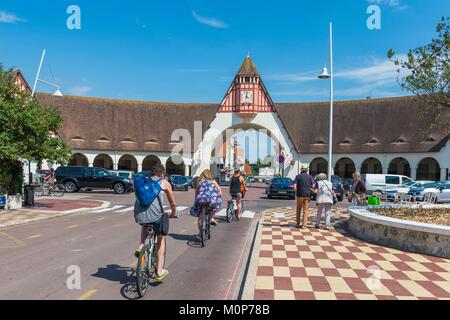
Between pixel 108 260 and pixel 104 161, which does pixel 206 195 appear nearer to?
pixel 108 260

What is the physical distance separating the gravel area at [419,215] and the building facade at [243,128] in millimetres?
32679

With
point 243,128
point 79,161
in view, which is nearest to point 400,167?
point 243,128

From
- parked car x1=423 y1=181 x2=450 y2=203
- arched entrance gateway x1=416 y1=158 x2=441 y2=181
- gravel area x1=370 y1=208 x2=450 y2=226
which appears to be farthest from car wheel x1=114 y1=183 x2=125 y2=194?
arched entrance gateway x1=416 y1=158 x2=441 y2=181

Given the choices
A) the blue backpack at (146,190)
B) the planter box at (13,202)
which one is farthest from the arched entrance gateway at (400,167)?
the blue backpack at (146,190)

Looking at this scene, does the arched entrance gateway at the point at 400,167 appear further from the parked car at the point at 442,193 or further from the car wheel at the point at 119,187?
the car wheel at the point at 119,187

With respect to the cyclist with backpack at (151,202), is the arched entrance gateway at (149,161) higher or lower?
higher

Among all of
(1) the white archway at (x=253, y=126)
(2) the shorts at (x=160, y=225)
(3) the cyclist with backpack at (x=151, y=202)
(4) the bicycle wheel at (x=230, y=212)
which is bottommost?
(4) the bicycle wheel at (x=230, y=212)

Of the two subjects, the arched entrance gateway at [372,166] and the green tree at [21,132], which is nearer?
the green tree at [21,132]

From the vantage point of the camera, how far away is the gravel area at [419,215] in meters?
9.73

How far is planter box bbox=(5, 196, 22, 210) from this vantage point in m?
15.9

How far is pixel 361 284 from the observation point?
19.8 feet

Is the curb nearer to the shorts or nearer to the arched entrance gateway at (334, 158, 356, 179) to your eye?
the shorts

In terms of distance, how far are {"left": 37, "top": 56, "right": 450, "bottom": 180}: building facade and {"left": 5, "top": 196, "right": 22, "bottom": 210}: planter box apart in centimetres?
3041
